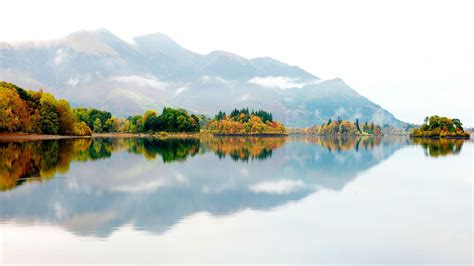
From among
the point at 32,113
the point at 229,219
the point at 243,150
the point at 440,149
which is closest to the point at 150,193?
the point at 229,219

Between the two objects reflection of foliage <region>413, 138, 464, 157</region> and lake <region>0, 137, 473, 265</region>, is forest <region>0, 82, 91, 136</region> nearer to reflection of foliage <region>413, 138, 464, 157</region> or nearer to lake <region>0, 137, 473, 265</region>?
lake <region>0, 137, 473, 265</region>

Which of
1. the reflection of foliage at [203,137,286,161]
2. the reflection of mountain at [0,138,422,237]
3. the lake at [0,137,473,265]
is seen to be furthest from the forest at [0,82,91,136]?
the lake at [0,137,473,265]

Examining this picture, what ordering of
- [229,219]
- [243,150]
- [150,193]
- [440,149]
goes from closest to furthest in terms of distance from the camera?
1. [229,219]
2. [150,193]
3. [243,150]
4. [440,149]

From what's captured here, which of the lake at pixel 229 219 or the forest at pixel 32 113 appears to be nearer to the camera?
the lake at pixel 229 219

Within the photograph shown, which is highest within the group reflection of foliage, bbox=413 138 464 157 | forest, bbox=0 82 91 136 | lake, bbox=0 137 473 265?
forest, bbox=0 82 91 136

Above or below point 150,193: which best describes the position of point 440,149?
above

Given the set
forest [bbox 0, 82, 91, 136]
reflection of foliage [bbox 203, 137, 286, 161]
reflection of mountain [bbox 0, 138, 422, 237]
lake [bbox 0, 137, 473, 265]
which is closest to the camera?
lake [bbox 0, 137, 473, 265]

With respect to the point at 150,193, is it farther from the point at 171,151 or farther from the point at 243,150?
the point at 243,150

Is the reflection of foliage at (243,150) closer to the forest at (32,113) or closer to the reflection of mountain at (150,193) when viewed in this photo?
the reflection of mountain at (150,193)

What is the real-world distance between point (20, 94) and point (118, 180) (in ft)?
339

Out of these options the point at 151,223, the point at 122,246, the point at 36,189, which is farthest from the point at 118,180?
the point at 122,246

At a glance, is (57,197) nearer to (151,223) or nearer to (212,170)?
(151,223)

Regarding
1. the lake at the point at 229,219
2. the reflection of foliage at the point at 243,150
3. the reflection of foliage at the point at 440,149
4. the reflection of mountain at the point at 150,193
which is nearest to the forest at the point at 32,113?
the reflection of foliage at the point at 243,150

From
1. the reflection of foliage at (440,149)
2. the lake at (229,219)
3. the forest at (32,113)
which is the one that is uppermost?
the forest at (32,113)
